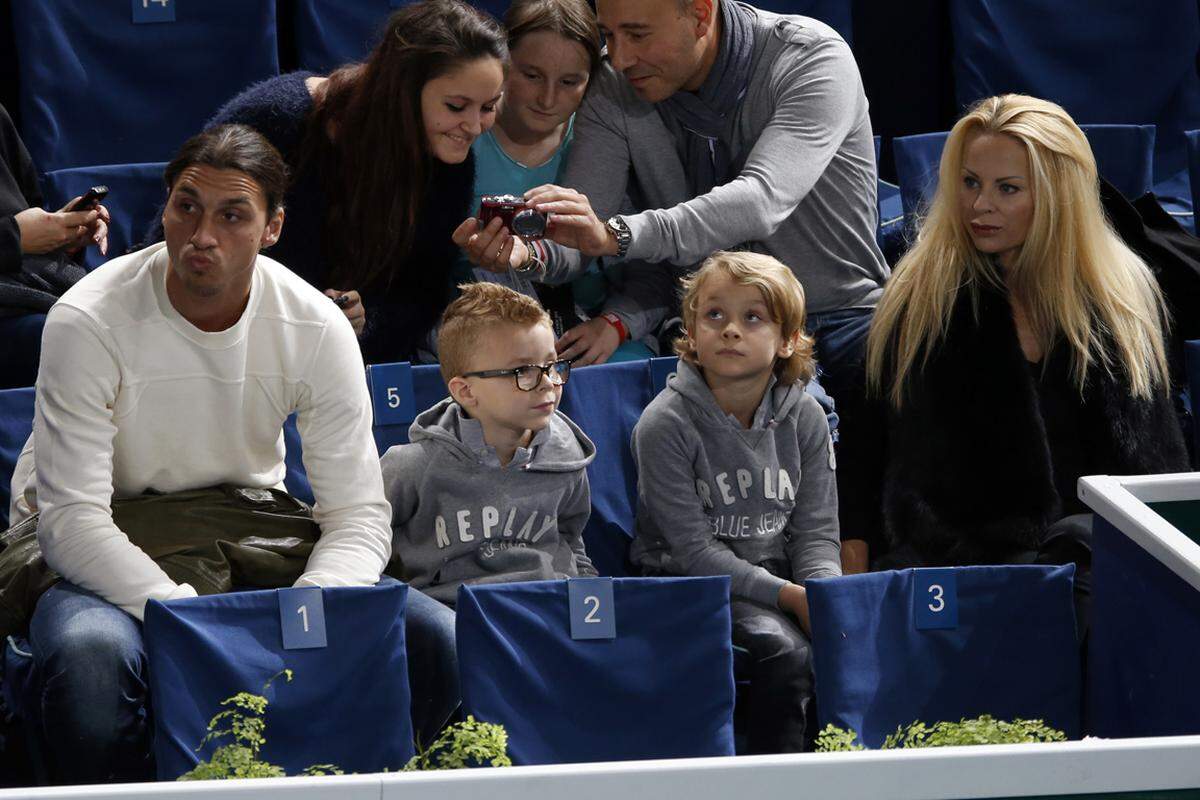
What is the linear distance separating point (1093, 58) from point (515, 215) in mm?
1976

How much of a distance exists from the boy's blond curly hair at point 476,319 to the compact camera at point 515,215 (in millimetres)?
278

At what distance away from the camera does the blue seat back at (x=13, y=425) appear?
2792 millimetres

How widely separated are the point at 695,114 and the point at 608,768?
222 cm

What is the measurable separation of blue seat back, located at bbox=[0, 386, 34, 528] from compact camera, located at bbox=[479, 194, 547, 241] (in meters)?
0.87

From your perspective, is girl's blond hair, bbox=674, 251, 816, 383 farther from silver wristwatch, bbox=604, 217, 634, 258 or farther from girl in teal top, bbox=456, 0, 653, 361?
girl in teal top, bbox=456, 0, 653, 361

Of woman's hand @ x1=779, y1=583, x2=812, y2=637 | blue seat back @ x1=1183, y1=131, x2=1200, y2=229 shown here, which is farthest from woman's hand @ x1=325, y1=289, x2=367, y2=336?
blue seat back @ x1=1183, y1=131, x2=1200, y2=229

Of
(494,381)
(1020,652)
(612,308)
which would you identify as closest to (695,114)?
(612,308)

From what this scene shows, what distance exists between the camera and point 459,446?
269 cm

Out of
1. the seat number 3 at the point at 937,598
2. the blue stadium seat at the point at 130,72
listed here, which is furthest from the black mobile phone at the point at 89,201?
the seat number 3 at the point at 937,598

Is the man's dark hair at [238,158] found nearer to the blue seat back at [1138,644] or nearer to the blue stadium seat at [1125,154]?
the blue seat back at [1138,644]

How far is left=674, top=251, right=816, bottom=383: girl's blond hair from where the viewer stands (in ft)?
9.18

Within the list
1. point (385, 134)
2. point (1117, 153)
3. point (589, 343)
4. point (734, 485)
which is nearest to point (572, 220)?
point (589, 343)

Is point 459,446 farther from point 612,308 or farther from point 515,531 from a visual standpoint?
point 612,308

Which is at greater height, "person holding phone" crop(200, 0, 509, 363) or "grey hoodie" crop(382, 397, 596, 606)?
"person holding phone" crop(200, 0, 509, 363)
